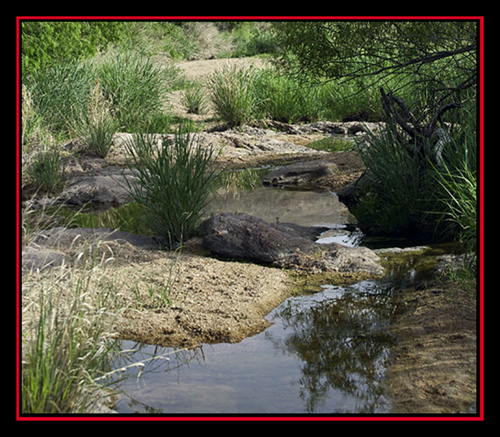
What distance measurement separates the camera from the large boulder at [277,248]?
5449 millimetres

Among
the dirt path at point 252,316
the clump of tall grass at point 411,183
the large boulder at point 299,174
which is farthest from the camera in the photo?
the large boulder at point 299,174

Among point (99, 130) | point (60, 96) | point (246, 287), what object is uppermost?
point (60, 96)

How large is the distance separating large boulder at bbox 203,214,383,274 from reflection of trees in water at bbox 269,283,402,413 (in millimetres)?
547

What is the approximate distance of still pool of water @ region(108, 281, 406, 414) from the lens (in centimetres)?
324

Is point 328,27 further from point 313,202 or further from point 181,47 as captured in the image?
point 181,47

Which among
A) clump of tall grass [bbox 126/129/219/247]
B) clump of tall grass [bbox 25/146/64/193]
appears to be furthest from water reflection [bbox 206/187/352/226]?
clump of tall grass [bbox 25/146/64/193]

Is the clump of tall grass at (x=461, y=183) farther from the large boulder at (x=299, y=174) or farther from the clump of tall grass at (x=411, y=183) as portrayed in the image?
the large boulder at (x=299, y=174)

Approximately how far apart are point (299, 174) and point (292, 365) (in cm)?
616

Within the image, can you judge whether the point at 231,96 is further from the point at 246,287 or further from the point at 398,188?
the point at 246,287

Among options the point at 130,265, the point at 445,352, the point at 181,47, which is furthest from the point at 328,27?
the point at 181,47

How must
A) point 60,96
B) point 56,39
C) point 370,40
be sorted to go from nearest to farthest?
point 370,40, point 56,39, point 60,96

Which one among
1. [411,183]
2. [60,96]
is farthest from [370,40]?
[60,96]

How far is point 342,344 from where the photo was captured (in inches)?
156

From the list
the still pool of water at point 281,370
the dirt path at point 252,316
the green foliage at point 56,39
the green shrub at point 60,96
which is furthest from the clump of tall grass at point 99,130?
the still pool of water at point 281,370
